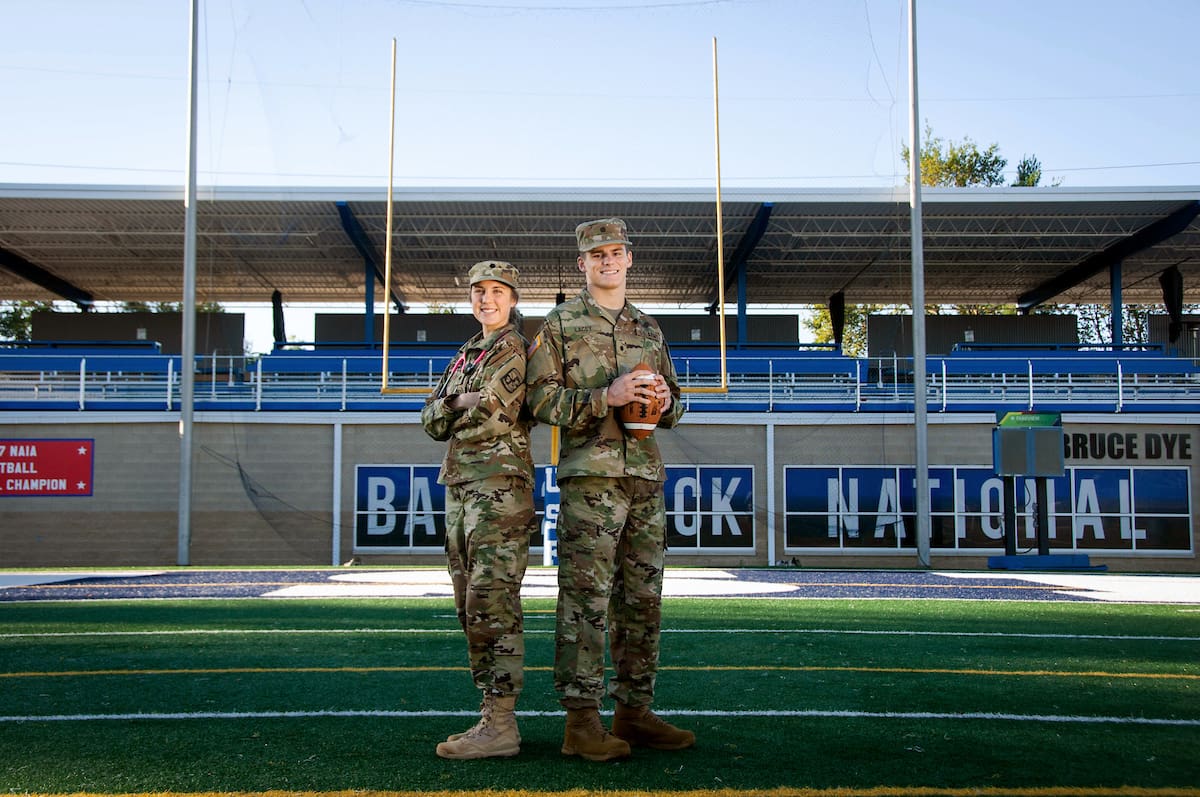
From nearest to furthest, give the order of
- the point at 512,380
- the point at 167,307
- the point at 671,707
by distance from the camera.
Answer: the point at 512,380
the point at 671,707
the point at 167,307

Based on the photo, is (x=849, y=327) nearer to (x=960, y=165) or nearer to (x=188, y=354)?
(x=960, y=165)

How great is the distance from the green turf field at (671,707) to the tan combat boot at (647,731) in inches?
2.5

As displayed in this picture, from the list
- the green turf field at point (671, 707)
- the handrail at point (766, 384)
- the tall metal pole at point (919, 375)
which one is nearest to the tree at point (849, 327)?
the handrail at point (766, 384)

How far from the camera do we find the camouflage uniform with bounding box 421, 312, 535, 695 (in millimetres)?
4207

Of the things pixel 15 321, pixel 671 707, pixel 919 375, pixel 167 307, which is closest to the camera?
pixel 671 707

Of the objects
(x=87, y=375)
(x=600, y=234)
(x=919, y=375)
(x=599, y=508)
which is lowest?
(x=599, y=508)

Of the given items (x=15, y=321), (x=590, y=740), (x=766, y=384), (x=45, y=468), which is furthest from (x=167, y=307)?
(x=590, y=740)

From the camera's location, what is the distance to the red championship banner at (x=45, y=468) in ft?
72.0

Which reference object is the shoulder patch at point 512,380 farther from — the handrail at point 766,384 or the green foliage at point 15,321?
the green foliage at point 15,321

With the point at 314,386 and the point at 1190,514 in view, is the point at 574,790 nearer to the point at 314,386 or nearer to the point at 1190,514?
the point at 314,386

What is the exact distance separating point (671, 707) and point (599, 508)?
1.27 m

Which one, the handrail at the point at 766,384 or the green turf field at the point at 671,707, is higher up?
the handrail at the point at 766,384

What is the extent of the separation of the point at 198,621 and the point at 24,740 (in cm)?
424

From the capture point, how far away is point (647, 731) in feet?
13.6
